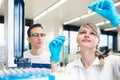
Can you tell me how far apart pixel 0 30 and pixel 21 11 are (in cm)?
19

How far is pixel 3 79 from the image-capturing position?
1.94ft

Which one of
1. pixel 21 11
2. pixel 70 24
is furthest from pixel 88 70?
pixel 70 24

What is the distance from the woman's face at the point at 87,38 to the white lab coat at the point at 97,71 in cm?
14

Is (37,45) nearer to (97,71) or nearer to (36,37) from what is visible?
(36,37)

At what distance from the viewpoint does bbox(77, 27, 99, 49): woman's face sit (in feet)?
4.46

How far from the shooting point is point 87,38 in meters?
1.36

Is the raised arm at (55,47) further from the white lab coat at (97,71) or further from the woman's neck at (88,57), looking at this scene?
the woman's neck at (88,57)

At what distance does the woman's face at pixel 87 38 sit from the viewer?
1358mm

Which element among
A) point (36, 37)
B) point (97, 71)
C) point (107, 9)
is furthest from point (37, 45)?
point (107, 9)

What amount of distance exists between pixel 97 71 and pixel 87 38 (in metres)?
0.24

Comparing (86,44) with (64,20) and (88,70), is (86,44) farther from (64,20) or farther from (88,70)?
(64,20)

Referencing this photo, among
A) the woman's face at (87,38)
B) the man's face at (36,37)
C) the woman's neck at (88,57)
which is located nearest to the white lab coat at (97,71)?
the woman's neck at (88,57)

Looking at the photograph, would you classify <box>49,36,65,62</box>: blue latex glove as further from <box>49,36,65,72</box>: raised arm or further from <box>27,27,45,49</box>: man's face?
<box>27,27,45,49</box>: man's face

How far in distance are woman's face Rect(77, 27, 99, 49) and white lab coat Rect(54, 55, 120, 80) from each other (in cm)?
14
